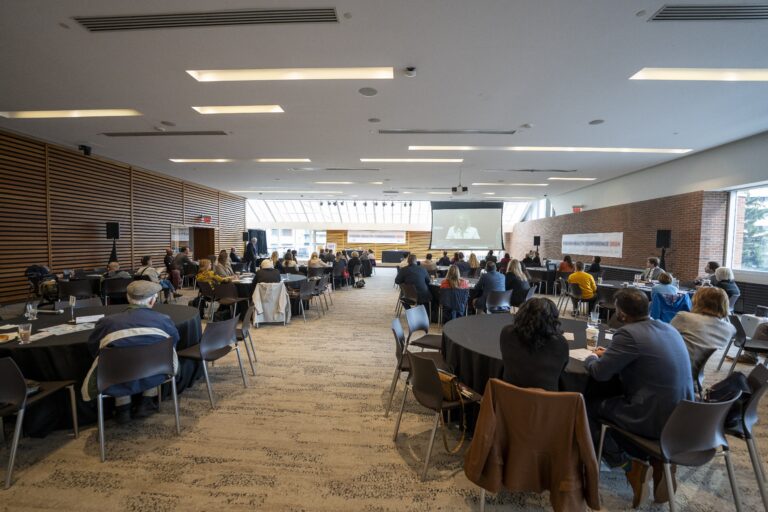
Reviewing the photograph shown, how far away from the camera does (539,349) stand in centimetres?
200

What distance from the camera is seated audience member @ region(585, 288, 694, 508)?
1901mm

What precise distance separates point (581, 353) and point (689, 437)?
0.77 m

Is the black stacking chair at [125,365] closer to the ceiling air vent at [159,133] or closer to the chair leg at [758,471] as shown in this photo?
the chair leg at [758,471]

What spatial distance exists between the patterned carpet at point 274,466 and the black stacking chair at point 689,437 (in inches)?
22.2

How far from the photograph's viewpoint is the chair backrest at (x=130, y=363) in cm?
244

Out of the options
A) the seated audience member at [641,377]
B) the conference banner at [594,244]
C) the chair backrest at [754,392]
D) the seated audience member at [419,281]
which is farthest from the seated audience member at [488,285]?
the conference banner at [594,244]

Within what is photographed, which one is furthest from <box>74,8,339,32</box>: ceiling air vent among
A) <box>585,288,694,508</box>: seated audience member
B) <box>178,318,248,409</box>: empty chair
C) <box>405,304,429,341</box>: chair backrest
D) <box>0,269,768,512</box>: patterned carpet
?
<box>0,269,768,512</box>: patterned carpet

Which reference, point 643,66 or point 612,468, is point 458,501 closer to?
point 612,468

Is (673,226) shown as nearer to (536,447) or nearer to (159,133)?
(536,447)

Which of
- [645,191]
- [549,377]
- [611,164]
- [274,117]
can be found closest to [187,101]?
[274,117]

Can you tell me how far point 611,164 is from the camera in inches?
372

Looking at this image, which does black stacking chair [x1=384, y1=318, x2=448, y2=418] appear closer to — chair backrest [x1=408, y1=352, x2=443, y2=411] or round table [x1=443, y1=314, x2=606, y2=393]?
round table [x1=443, y1=314, x2=606, y2=393]

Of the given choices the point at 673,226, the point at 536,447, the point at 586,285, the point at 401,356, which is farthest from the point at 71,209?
the point at 673,226

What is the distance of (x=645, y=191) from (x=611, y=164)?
5.90 feet
